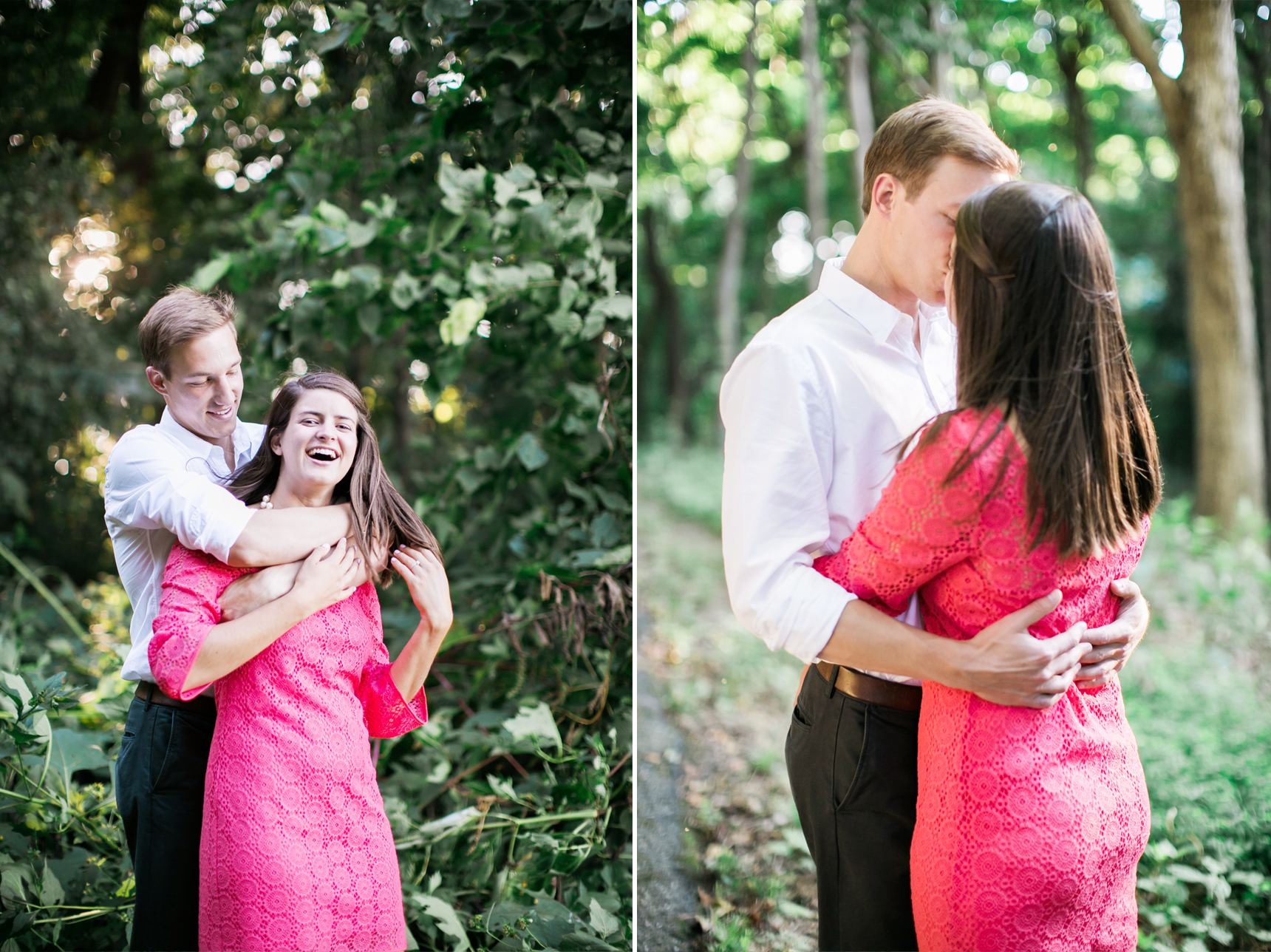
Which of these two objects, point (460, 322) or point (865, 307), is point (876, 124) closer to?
point (460, 322)

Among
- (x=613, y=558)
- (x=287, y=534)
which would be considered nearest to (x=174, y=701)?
(x=287, y=534)

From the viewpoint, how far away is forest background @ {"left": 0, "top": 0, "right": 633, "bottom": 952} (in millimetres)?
2229

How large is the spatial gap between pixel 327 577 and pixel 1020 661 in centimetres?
121

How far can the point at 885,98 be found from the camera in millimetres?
12453

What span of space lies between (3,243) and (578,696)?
108 inches

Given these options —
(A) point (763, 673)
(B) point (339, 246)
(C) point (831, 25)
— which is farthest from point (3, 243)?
(C) point (831, 25)

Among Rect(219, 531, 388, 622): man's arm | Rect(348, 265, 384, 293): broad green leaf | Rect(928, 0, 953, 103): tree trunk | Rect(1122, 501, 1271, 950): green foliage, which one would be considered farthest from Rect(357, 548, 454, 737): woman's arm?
Rect(928, 0, 953, 103): tree trunk

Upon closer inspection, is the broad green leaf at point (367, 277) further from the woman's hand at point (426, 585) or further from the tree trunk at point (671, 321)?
the tree trunk at point (671, 321)

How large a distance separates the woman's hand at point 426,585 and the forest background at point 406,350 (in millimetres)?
571

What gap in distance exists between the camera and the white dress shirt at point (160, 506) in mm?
1485

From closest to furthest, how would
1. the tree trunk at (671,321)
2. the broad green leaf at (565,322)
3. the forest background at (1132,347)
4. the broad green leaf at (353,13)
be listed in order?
the broad green leaf at (353,13) < the broad green leaf at (565,322) < the forest background at (1132,347) < the tree trunk at (671,321)

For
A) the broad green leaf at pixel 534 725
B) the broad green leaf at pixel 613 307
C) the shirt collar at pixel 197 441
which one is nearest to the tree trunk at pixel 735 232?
the broad green leaf at pixel 613 307

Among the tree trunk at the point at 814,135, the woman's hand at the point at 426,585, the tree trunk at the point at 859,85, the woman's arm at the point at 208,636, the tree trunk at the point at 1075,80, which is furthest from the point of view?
the tree trunk at the point at 814,135

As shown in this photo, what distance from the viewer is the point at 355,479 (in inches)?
64.2
